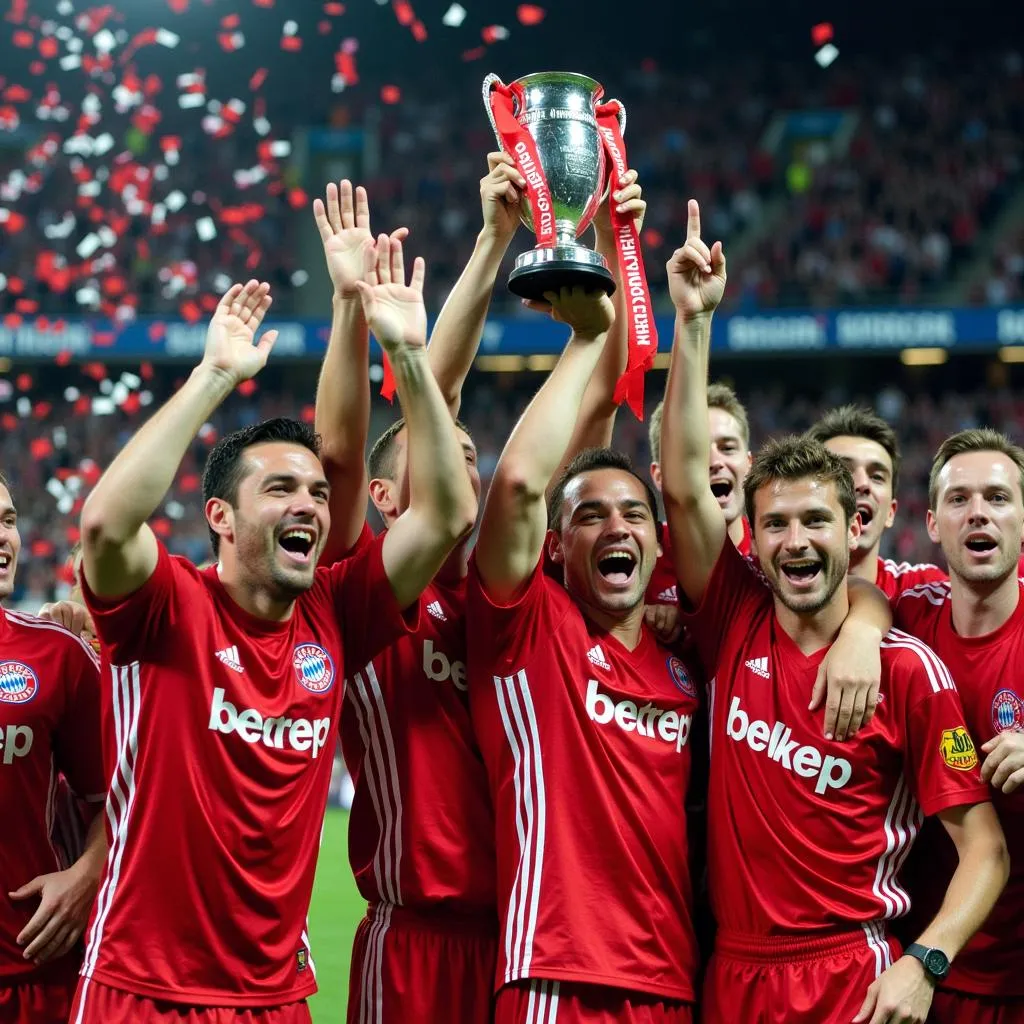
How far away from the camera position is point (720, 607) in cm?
360

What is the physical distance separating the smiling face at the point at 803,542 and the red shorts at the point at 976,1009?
112 centimetres

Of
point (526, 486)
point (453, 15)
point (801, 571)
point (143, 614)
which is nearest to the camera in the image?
point (143, 614)

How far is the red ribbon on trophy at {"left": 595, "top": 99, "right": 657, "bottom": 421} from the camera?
3617mm

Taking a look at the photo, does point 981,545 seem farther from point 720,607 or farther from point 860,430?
point 860,430

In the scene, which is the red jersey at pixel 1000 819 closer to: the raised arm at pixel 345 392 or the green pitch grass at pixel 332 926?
the raised arm at pixel 345 392

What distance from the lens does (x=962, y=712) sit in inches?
136

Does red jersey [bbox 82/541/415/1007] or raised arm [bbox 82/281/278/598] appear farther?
red jersey [bbox 82/541/415/1007]

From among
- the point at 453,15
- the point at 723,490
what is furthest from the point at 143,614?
the point at 453,15

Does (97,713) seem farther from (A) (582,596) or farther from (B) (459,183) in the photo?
(B) (459,183)

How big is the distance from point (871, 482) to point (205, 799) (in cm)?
265

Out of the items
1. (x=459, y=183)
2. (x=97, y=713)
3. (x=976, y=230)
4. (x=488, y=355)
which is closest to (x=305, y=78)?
(x=459, y=183)

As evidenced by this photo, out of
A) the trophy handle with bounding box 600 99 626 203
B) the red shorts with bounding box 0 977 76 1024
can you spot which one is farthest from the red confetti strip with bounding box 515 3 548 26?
the red shorts with bounding box 0 977 76 1024

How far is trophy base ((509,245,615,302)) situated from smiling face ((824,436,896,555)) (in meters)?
1.53

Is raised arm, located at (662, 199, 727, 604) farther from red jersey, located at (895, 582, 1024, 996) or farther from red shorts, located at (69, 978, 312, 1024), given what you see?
red shorts, located at (69, 978, 312, 1024)
